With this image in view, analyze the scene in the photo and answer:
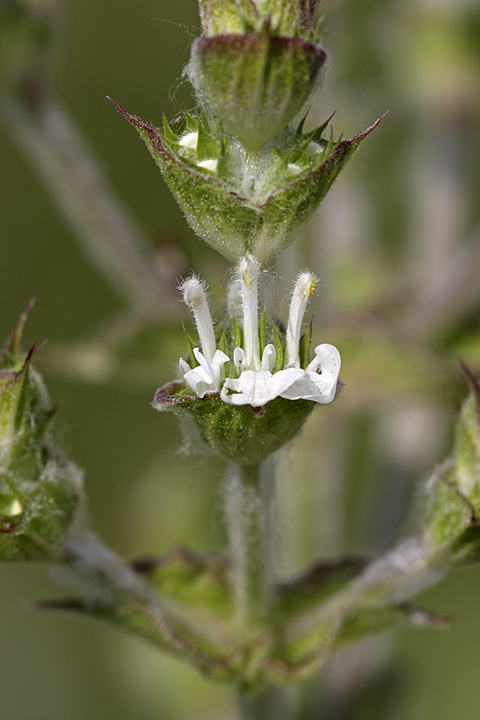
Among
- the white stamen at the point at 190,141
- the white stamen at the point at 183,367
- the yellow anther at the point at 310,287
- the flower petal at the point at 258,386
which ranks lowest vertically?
the flower petal at the point at 258,386

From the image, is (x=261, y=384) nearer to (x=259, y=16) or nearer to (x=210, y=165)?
(x=210, y=165)

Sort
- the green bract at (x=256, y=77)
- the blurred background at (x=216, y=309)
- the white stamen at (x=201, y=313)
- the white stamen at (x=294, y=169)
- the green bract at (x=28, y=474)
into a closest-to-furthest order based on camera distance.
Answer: the green bract at (x=256, y=77) < the white stamen at (x=294, y=169) < the white stamen at (x=201, y=313) < the green bract at (x=28, y=474) < the blurred background at (x=216, y=309)

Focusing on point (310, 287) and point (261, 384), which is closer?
point (261, 384)

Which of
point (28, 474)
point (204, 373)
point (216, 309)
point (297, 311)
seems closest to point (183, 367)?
point (204, 373)

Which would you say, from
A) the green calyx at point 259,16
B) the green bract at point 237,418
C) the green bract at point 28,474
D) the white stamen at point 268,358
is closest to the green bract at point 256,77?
the green calyx at point 259,16

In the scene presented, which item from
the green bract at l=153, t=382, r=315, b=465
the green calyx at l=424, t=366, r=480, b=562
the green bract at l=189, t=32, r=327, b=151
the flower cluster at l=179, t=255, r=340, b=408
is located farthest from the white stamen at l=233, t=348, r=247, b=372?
the green calyx at l=424, t=366, r=480, b=562

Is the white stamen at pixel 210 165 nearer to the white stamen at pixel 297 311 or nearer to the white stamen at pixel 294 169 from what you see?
the white stamen at pixel 294 169

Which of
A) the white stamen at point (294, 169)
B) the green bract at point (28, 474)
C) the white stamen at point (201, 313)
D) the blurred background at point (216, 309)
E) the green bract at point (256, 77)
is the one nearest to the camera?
the green bract at point (256, 77)
